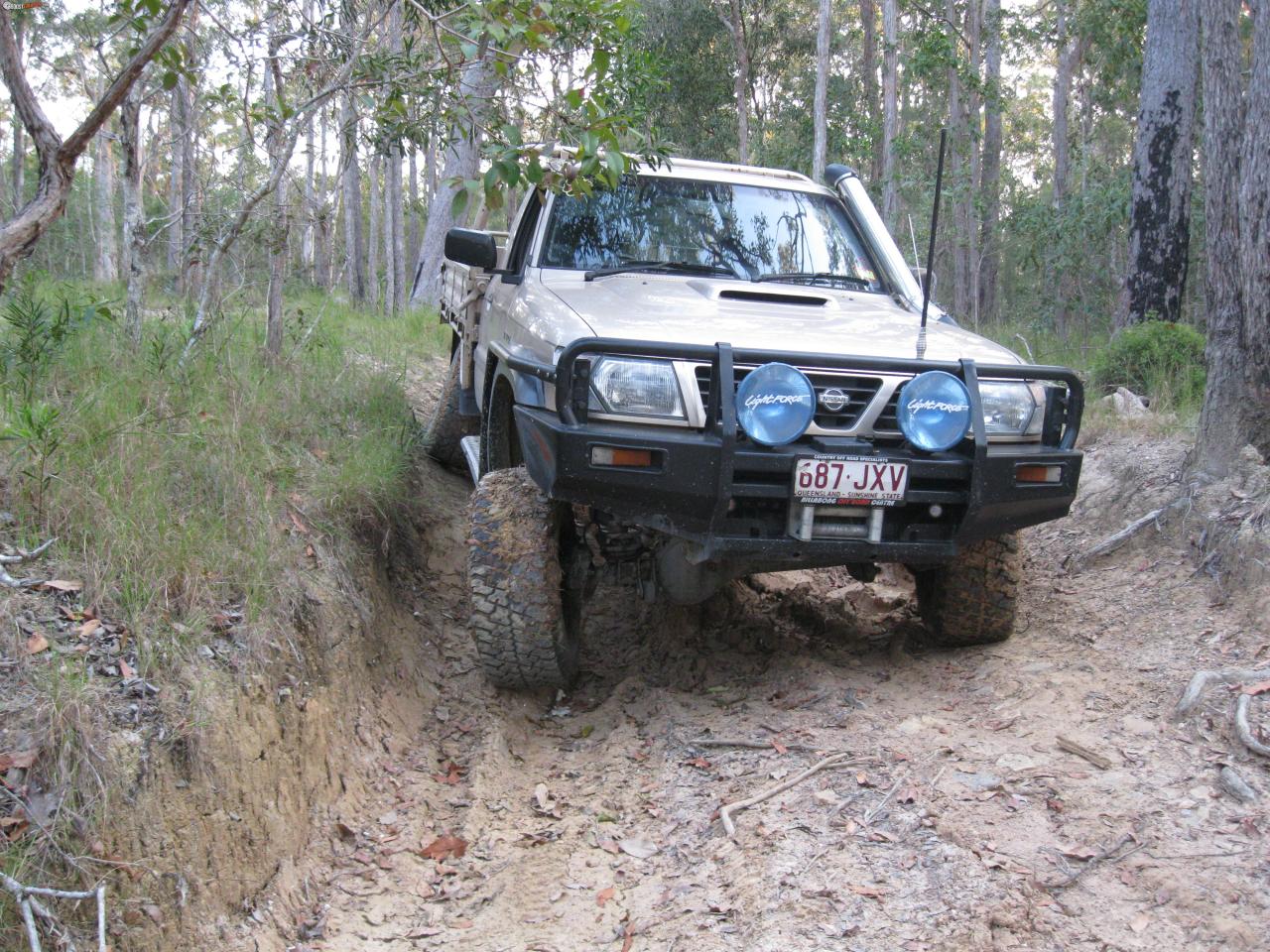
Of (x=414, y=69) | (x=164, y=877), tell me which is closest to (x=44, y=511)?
(x=164, y=877)

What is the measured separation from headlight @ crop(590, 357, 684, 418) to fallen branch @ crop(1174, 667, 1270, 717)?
1.86 metres

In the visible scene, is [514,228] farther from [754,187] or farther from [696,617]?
[696,617]

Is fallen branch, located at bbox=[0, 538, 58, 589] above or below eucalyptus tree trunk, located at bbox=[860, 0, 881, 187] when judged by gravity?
below

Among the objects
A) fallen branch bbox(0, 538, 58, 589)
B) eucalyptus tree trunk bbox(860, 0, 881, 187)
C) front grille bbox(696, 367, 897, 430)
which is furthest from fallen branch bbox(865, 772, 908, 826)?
eucalyptus tree trunk bbox(860, 0, 881, 187)

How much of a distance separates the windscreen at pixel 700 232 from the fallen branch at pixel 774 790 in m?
2.08

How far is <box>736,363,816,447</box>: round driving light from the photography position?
3.26m

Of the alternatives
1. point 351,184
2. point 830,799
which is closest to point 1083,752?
point 830,799

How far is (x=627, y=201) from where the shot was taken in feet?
15.3

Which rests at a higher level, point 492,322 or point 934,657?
point 492,322

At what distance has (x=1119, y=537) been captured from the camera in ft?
16.0

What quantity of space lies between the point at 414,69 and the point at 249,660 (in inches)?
127

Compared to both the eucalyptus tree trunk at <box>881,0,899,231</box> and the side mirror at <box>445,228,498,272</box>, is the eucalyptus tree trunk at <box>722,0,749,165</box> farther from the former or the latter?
the side mirror at <box>445,228,498,272</box>

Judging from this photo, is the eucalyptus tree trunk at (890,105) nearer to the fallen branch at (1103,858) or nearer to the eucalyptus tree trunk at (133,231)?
the eucalyptus tree trunk at (133,231)

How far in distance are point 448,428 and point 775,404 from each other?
3379 millimetres
